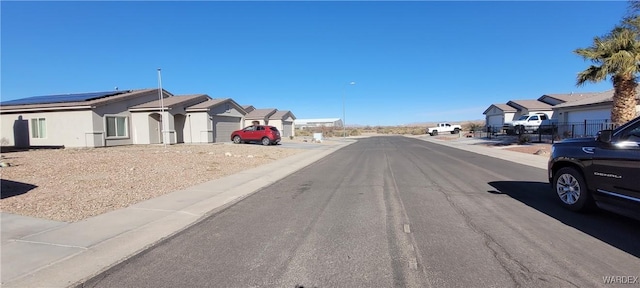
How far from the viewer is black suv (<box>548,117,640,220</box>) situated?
5.68m

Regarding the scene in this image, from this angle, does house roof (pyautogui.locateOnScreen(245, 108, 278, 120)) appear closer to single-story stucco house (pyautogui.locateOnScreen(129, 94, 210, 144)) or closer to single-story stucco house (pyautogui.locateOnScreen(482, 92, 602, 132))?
single-story stucco house (pyautogui.locateOnScreen(129, 94, 210, 144))

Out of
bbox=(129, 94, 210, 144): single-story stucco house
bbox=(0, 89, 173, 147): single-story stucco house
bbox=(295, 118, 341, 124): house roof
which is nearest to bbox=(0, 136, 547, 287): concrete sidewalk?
bbox=(0, 89, 173, 147): single-story stucco house

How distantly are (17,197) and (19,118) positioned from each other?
72.3 feet

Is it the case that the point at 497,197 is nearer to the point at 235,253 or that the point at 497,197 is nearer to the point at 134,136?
the point at 235,253

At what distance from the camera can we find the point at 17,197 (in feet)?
26.6

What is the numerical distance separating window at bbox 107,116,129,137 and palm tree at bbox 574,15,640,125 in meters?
28.2

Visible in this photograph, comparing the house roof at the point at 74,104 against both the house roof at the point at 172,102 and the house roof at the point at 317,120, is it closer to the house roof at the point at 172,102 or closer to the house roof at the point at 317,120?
the house roof at the point at 172,102

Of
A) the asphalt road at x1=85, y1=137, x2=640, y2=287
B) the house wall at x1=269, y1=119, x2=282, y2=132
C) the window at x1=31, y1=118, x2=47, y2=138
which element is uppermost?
the house wall at x1=269, y1=119, x2=282, y2=132

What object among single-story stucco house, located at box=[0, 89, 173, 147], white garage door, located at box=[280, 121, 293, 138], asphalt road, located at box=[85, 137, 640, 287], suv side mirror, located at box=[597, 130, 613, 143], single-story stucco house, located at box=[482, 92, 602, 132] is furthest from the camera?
white garage door, located at box=[280, 121, 293, 138]

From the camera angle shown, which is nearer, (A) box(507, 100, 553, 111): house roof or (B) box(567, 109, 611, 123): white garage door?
(B) box(567, 109, 611, 123): white garage door

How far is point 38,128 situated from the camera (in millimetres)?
24750

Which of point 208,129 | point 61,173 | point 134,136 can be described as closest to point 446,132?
point 208,129

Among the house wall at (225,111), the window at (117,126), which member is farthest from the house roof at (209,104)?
the window at (117,126)

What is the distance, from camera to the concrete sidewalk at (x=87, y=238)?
441cm
